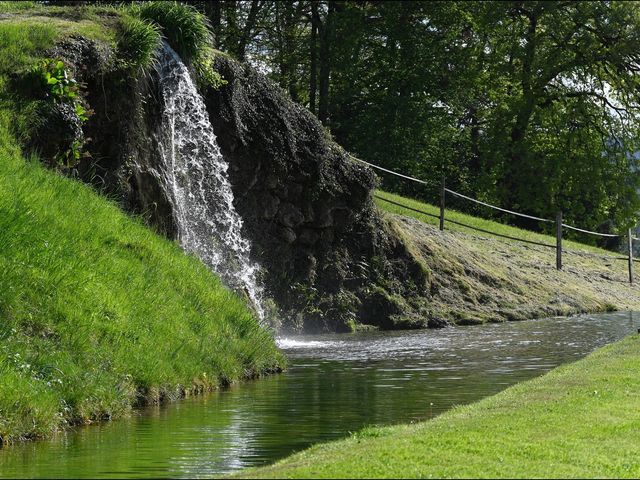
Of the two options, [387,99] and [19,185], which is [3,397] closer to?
[19,185]

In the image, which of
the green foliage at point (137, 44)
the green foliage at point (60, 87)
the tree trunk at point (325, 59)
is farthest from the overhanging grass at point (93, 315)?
the tree trunk at point (325, 59)

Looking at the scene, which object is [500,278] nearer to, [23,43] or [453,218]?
[453,218]

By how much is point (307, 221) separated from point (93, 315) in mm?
12693

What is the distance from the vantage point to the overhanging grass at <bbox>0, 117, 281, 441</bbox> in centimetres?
1127

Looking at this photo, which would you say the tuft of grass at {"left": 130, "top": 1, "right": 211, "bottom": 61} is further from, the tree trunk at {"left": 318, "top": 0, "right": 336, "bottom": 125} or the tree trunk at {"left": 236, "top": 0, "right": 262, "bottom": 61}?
the tree trunk at {"left": 318, "top": 0, "right": 336, "bottom": 125}

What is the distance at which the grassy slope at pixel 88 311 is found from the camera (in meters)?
11.3

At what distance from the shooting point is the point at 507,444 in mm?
8469

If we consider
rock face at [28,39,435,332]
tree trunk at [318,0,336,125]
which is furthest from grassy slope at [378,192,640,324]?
tree trunk at [318,0,336,125]

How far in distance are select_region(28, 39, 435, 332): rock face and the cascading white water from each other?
1376 mm

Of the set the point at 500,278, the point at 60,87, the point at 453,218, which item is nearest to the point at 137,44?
the point at 60,87

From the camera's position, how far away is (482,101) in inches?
2371

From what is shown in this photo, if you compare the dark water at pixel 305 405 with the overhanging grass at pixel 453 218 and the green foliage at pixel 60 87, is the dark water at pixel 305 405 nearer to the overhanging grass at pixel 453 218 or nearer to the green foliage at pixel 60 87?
the green foliage at pixel 60 87

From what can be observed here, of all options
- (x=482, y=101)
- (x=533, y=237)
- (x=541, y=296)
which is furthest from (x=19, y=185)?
(x=482, y=101)

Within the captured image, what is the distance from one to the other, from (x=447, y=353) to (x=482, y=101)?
42.1m
